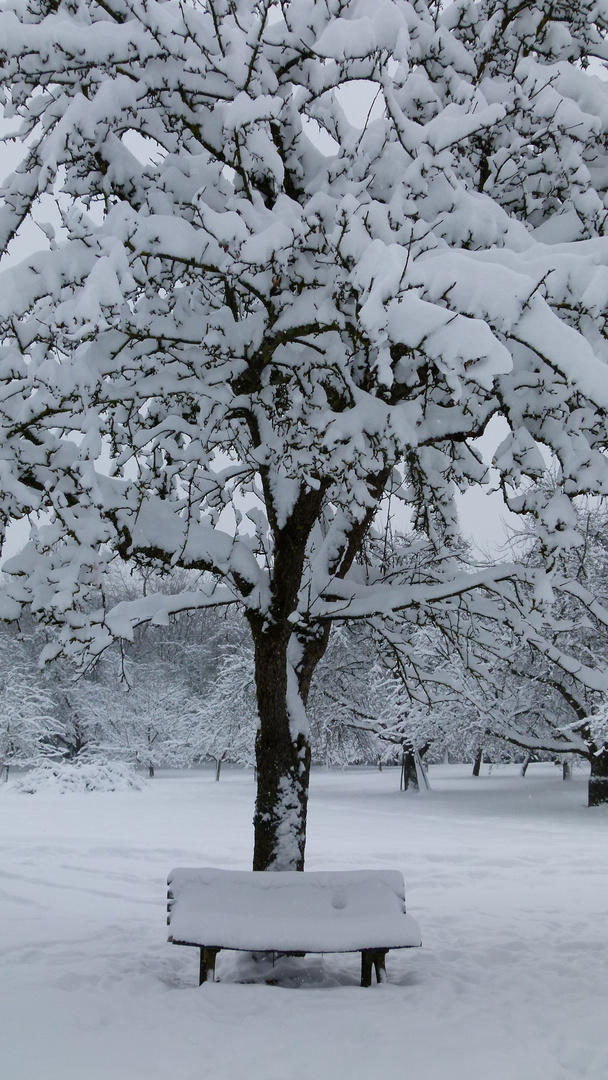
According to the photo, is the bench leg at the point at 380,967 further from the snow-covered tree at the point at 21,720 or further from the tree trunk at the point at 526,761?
the snow-covered tree at the point at 21,720

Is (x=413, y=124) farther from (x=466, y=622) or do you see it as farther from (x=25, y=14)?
(x=466, y=622)

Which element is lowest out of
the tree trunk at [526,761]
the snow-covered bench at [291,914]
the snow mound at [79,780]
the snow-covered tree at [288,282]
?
the snow mound at [79,780]

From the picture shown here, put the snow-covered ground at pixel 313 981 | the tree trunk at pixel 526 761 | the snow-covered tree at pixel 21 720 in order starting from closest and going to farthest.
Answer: the snow-covered ground at pixel 313 981
the tree trunk at pixel 526 761
the snow-covered tree at pixel 21 720

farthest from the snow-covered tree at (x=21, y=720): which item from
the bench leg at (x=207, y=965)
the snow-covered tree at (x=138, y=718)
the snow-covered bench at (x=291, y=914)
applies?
the bench leg at (x=207, y=965)

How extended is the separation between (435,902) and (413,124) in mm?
7229

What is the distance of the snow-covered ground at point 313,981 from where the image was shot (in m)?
3.91

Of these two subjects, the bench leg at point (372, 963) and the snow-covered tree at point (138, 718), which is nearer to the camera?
the bench leg at point (372, 963)

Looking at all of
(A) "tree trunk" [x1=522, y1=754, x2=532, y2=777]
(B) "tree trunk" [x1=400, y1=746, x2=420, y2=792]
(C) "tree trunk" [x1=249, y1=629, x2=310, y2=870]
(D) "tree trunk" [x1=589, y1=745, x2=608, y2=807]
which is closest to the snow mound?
(B) "tree trunk" [x1=400, y1=746, x2=420, y2=792]

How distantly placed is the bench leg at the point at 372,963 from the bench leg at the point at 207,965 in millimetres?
963

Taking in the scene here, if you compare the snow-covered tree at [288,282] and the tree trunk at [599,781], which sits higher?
the snow-covered tree at [288,282]

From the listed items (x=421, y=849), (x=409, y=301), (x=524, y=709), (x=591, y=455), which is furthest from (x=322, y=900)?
(x=524, y=709)

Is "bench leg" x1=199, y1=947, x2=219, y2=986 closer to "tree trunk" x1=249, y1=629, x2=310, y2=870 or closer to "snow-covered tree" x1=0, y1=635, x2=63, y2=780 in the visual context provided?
"tree trunk" x1=249, y1=629, x2=310, y2=870

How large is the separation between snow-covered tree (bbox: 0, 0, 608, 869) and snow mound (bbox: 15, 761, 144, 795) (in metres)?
18.1

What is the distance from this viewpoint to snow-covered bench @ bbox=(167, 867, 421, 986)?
5113 mm
